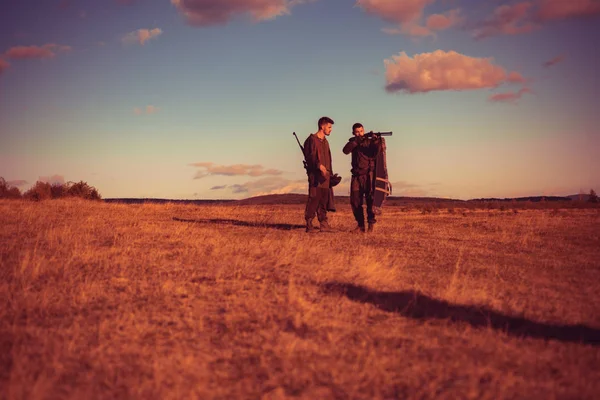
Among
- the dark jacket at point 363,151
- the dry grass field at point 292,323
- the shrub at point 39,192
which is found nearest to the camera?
the dry grass field at point 292,323

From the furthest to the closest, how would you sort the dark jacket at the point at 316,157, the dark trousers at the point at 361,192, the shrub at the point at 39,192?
the shrub at the point at 39,192 → the dark jacket at the point at 316,157 → the dark trousers at the point at 361,192

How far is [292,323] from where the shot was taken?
4523mm

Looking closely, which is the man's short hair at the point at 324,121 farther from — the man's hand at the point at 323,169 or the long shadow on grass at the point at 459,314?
the long shadow on grass at the point at 459,314

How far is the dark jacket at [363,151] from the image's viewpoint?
11.1m

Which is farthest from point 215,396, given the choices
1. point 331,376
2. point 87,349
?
point 87,349

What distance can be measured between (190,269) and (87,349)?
2858mm

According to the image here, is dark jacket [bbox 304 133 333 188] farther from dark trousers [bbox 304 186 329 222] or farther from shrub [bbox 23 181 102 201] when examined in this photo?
shrub [bbox 23 181 102 201]

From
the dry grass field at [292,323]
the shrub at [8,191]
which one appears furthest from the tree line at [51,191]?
the dry grass field at [292,323]

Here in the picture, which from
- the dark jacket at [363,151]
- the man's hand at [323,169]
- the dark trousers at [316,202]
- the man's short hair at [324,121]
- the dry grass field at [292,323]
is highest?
the man's short hair at [324,121]

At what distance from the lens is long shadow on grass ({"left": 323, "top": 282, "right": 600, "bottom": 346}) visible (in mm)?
4434

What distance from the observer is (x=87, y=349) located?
12.7 feet

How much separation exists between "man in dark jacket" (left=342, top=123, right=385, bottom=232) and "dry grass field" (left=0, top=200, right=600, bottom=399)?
113 inches

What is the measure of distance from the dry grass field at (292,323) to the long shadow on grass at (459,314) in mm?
24

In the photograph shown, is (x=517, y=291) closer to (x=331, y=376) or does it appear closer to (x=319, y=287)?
(x=319, y=287)
